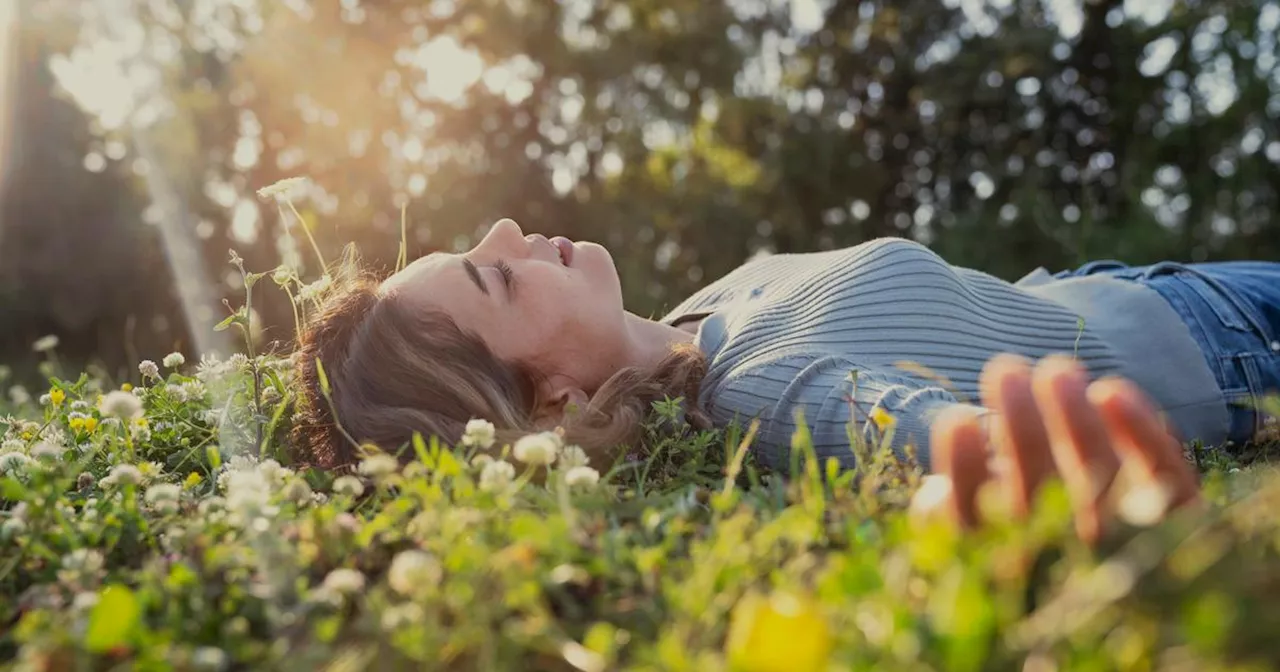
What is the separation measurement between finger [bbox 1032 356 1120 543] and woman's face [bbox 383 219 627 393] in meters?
A: 1.86

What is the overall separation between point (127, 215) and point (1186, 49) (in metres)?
13.0

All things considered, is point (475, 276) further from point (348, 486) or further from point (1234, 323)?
point (1234, 323)

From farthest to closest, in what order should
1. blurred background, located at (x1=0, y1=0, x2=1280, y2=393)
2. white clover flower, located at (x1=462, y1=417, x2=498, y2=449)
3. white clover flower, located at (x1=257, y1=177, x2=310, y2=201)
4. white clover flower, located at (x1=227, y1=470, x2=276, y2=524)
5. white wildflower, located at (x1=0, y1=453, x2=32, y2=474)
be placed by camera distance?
1. blurred background, located at (x1=0, y1=0, x2=1280, y2=393)
2. white clover flower, located at (x1=257, y1=177, x2=310, y2=201)
3. white wildflower, located at (x1=0, y1=453, x2=32, y2=474)
4. white clover flower, located at (x1=462, y1=417, x2=498, y2=449)
5. white clover flower, located at (x1=227, y1=470, x2=276, y2=524)

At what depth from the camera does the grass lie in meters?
0.87

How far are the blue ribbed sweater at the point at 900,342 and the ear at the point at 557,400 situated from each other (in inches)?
13.9

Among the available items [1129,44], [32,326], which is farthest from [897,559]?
[1129,44]

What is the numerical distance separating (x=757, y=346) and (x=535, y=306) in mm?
635

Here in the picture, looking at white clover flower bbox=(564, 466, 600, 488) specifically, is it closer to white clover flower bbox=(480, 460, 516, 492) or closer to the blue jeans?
white clover flower bbox=(480, 460, 516, 492)

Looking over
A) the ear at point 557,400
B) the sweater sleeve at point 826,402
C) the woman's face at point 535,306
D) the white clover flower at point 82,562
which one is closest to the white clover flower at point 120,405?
the white clover flower at point 82,562

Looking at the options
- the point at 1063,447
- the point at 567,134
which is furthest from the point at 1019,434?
the point at 567,134

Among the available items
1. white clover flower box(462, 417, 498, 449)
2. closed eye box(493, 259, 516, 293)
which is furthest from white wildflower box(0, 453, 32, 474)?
closed eye box(493, 259, 516, 293)

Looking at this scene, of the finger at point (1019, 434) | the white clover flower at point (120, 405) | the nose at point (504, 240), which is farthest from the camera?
the nose at point (504, 240)

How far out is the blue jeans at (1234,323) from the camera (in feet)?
10.5

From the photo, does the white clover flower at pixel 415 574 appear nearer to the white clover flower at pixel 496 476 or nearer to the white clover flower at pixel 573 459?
the white clover flower at pixel 496 476
